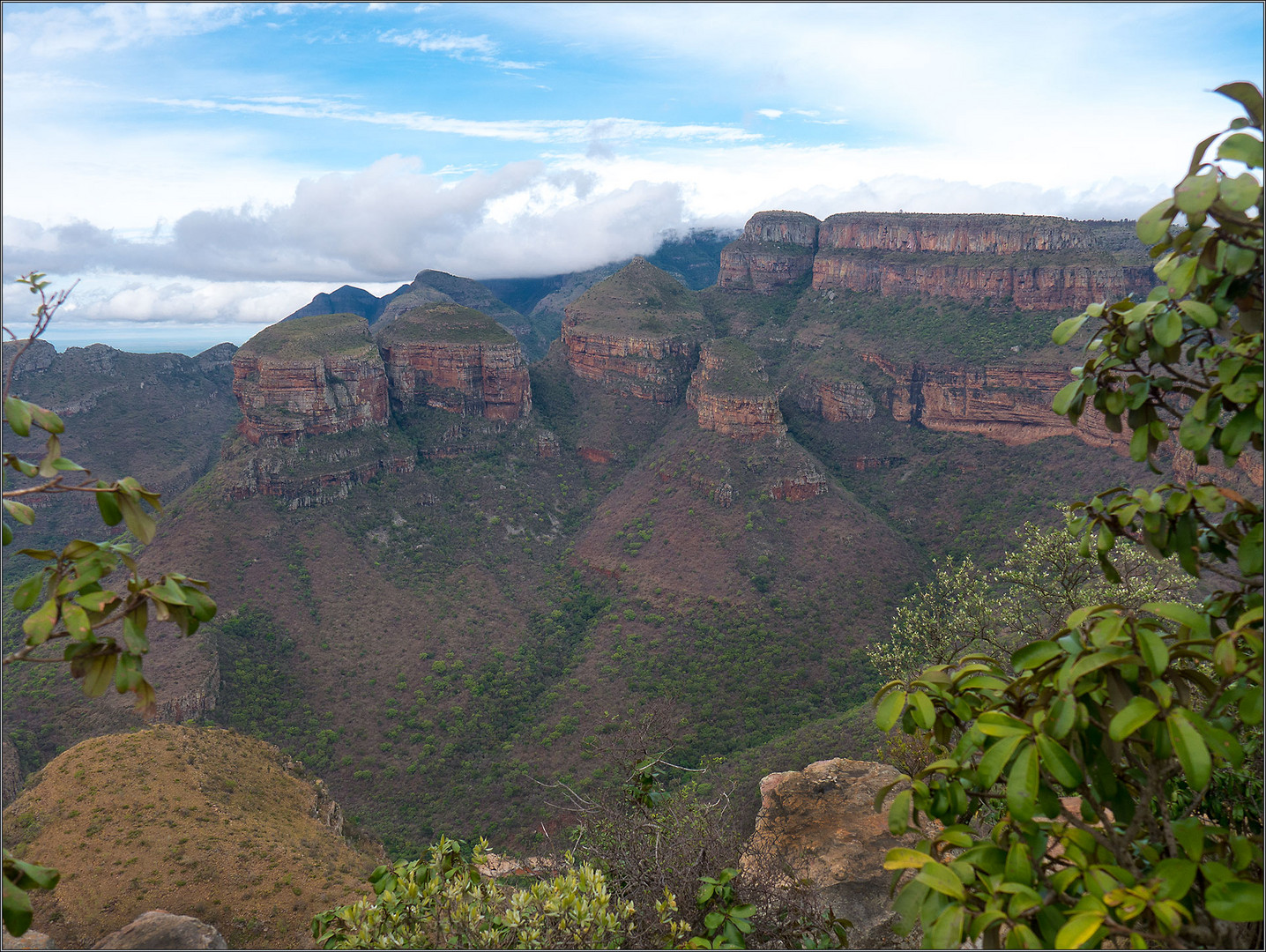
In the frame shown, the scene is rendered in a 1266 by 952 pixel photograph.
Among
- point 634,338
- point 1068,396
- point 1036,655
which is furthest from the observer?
point 634,338

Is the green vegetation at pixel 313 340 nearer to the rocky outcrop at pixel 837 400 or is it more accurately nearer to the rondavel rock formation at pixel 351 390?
the rondavel rock formation at pixel 351 390

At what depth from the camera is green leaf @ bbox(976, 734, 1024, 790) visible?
4426 mm

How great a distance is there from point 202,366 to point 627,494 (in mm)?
72274

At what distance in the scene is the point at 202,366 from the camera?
9894 cm

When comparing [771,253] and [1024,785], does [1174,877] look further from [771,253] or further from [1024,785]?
[771,253]

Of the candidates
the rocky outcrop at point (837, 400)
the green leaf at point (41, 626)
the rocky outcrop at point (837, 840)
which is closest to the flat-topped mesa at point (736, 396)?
the rocky outcrop at point (837, 400)

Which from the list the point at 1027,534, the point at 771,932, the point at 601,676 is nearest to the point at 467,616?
the point at 601,676

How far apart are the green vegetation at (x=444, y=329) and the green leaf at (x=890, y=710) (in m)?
70.5

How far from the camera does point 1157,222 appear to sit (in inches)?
208

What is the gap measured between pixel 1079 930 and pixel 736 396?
6267cm

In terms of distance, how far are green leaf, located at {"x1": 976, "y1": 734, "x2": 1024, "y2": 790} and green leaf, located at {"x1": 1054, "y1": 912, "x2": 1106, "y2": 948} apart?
83cm

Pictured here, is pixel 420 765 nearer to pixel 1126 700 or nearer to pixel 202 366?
pixel 1126 700

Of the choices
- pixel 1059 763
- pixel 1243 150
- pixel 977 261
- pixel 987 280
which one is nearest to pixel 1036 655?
pixel 1059 763

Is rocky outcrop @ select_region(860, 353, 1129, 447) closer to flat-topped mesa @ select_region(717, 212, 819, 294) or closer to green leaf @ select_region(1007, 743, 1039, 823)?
flat-topped mesa @ select_region(717, 212, 819, 294)
